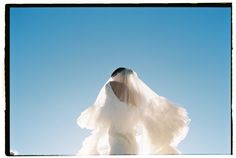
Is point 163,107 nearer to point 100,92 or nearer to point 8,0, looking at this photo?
point 100,92

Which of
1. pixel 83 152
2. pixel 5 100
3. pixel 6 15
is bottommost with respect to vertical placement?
pixel 83 152

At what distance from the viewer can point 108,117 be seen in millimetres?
5133

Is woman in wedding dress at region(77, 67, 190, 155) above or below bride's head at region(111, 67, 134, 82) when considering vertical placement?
below

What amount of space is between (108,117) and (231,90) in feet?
3.02

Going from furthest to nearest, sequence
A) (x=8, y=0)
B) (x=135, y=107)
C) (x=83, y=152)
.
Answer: (x=135, y=107), (x=83, y=152), (x=8, y=0)

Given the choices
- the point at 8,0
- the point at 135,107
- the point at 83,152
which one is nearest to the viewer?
the point at 8,0

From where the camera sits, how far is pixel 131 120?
5.09m

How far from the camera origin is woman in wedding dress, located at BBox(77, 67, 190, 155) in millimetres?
5008

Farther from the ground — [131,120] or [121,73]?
[121,73]

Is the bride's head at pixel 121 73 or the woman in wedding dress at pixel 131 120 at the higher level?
A: the bride's head at pixel 121 73

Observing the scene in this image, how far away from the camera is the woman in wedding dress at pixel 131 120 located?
501cm

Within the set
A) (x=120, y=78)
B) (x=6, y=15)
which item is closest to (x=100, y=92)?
(x=120, y=78)

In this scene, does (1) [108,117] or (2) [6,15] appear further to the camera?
(1) [108,117]

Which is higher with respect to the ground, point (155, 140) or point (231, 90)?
point (231, 90)
